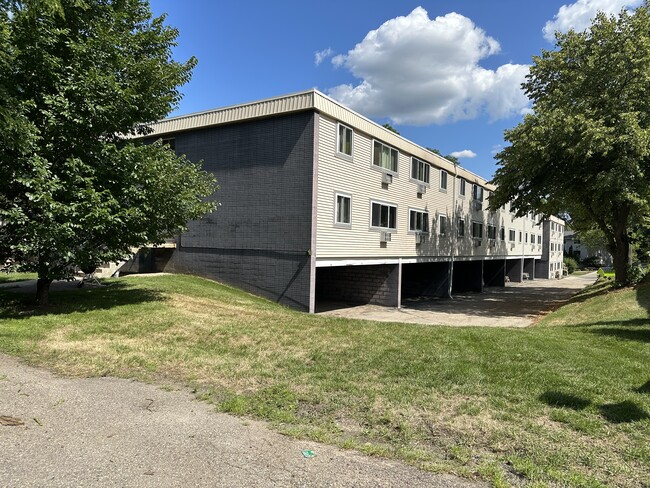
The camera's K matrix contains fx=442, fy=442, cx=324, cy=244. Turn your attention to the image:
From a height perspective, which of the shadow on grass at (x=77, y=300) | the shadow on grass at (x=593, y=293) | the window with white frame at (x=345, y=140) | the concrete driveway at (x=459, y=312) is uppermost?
the window with white frame at (x=345, y=140)

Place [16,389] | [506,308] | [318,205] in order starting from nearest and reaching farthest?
[16,389]
[318,205]
[506,308]

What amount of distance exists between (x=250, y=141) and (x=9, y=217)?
1000 centimetres

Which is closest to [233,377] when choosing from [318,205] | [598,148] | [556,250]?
[318,205]

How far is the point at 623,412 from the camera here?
489cm

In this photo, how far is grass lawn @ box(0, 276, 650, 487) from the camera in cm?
405

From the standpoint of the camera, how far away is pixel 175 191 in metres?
10.6

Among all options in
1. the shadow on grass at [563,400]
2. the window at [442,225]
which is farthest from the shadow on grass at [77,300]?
the window at [442,225]

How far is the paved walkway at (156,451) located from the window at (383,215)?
50.7 ft

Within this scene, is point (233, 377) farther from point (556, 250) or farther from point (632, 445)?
point (556, 250)

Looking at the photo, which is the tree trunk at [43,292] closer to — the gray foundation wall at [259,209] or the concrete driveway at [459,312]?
the gray foundation wall at [259,209]

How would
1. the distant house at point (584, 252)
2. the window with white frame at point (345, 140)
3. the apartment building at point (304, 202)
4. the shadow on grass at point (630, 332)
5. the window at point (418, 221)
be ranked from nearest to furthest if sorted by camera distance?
the shadow on grass at point (630, 332), the apartment building at point (304, 202), the window with white frame at point (345, 140), the window at point (418, 221), the distant house at point (584, 252)

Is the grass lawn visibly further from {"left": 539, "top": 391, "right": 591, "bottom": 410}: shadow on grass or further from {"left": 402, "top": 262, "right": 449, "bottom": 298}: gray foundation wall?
{"left": 402, "top": 262, "right": 449, "bottom": 298}: gray foundation wall

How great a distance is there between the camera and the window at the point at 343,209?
17453mm

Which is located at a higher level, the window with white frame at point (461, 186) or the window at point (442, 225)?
the window with white frame at point (461, 186)
